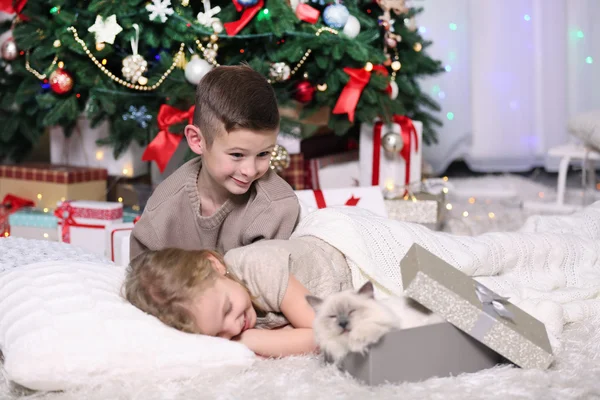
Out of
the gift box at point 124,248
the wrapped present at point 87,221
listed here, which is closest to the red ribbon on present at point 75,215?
the wrapped present at point 87,221

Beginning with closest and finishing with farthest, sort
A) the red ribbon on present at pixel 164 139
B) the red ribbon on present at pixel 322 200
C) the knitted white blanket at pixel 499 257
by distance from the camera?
the knitted white blanket at pixel 499 257 → the red ribbon on present at pixel 322 200 → the red ribbon on present at pixel 164 139

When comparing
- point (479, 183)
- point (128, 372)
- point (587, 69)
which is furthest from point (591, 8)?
point (128, 372)

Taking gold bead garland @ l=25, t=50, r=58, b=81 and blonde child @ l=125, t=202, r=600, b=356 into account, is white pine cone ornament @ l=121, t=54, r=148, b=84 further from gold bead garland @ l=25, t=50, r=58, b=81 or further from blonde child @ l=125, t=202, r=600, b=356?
blonde child @ l=125, t=202, r=600, b=356

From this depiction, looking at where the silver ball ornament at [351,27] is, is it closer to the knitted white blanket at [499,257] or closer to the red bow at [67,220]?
the knitted white blanket at [499,257]

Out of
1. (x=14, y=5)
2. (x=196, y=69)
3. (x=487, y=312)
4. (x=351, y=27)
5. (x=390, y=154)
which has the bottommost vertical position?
(x=487, y=312)

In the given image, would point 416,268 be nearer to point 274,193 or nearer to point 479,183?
point 274,193

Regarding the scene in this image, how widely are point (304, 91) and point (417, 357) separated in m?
1.53

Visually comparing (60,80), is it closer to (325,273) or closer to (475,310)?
(325,273)

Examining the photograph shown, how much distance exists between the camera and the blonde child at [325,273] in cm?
118

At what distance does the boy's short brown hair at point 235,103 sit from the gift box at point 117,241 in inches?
20.0

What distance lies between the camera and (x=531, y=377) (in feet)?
3.59

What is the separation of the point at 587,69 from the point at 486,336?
3025 mm

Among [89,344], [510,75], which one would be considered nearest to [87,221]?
[89,344]

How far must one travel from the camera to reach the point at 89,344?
1.10m
